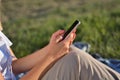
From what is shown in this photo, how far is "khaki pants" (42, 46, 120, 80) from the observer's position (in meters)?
3.24

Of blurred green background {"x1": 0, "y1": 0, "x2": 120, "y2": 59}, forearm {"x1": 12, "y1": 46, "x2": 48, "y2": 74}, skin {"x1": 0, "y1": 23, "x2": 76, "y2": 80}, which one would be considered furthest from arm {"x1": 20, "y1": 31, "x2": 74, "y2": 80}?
blurred green background {"x1": 0, "y1": 0, "x2": 120, "y2": 59}

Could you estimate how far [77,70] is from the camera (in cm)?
324

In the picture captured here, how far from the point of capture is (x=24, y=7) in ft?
27.5

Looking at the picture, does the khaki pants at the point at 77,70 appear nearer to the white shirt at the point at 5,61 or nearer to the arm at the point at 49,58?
the arm at the point at 49,58

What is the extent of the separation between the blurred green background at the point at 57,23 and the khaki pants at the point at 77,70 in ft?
5.85

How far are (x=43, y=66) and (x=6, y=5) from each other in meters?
5.05

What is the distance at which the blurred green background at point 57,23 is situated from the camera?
544cm

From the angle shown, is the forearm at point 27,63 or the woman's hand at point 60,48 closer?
the woman's hand at point 60,48

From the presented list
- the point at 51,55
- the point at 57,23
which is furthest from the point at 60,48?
the point at 57,23

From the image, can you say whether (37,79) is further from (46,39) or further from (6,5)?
(6,5)

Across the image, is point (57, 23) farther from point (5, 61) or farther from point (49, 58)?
point (49, 58)

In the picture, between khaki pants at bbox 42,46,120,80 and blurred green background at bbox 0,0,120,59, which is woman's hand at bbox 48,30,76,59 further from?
blurred green background at bbox 0,0,120,59

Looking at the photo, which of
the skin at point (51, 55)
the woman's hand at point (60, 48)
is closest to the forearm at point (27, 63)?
the skin at point (51, 55)

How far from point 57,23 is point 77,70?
3158 mm
